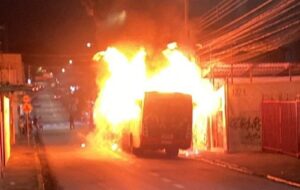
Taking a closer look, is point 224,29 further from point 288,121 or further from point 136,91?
point 288,121

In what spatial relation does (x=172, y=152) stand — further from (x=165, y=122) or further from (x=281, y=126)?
(x=281, y=126)

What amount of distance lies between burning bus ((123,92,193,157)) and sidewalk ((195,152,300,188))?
133 centimetres

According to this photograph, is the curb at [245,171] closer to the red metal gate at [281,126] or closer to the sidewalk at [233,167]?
the sidewalk at [233,167]

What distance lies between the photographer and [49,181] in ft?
68.5

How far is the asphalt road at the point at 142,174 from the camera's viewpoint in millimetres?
18078

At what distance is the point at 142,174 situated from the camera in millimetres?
21359

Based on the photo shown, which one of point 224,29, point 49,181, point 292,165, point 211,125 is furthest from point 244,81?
point 49,181

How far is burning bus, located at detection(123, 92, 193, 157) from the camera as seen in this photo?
96.1 feet

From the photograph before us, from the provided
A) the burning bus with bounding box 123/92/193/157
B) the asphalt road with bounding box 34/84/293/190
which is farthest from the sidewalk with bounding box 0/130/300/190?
the burning bus with bounding box 123/92/193/157

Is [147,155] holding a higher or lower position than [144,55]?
lower

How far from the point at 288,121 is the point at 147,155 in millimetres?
7134

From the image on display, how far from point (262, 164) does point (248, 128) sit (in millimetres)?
6882

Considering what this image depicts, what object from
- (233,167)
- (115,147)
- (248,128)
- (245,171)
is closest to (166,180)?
(245,171)

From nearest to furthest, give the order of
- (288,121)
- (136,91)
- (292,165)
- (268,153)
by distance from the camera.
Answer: (292,165), (288,121), (268,153), (136,91)
